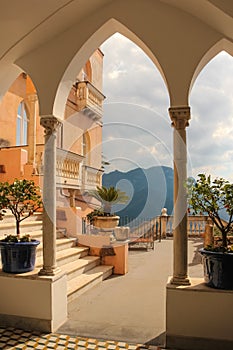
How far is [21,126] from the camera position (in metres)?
9.29

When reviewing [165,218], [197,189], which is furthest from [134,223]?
[197,189]

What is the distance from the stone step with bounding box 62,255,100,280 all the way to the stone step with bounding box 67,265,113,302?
2.6 inches

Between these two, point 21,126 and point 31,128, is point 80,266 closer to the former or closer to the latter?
point 31,128

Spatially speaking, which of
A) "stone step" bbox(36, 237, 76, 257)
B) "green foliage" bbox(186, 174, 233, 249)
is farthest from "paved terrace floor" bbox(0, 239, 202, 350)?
"green foliage" bbox(186, 174, 233, 249)

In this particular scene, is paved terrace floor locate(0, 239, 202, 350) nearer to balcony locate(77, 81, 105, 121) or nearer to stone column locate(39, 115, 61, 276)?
stone column locate(39, 115, 61, 276)

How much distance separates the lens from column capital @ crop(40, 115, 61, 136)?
13.2 ft

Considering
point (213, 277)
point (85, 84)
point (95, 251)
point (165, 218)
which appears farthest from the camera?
point (165, 218)

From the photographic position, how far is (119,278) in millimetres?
6156

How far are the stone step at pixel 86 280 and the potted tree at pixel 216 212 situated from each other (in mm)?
2224

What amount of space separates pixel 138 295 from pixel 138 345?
64.8 inches

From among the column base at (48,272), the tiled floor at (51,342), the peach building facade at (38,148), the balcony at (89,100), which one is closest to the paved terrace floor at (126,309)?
the tiled floor at (51,342)

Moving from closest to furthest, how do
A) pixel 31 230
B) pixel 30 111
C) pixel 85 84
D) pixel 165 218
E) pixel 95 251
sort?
pixel 31 230 < pixel 95 251 < pixel 30 111 < pixel 85 84 < pixel 165 218

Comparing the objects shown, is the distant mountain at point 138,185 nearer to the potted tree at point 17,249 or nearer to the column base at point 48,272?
the potted tree at point 17,249

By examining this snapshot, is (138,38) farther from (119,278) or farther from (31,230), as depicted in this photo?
(119,278)
